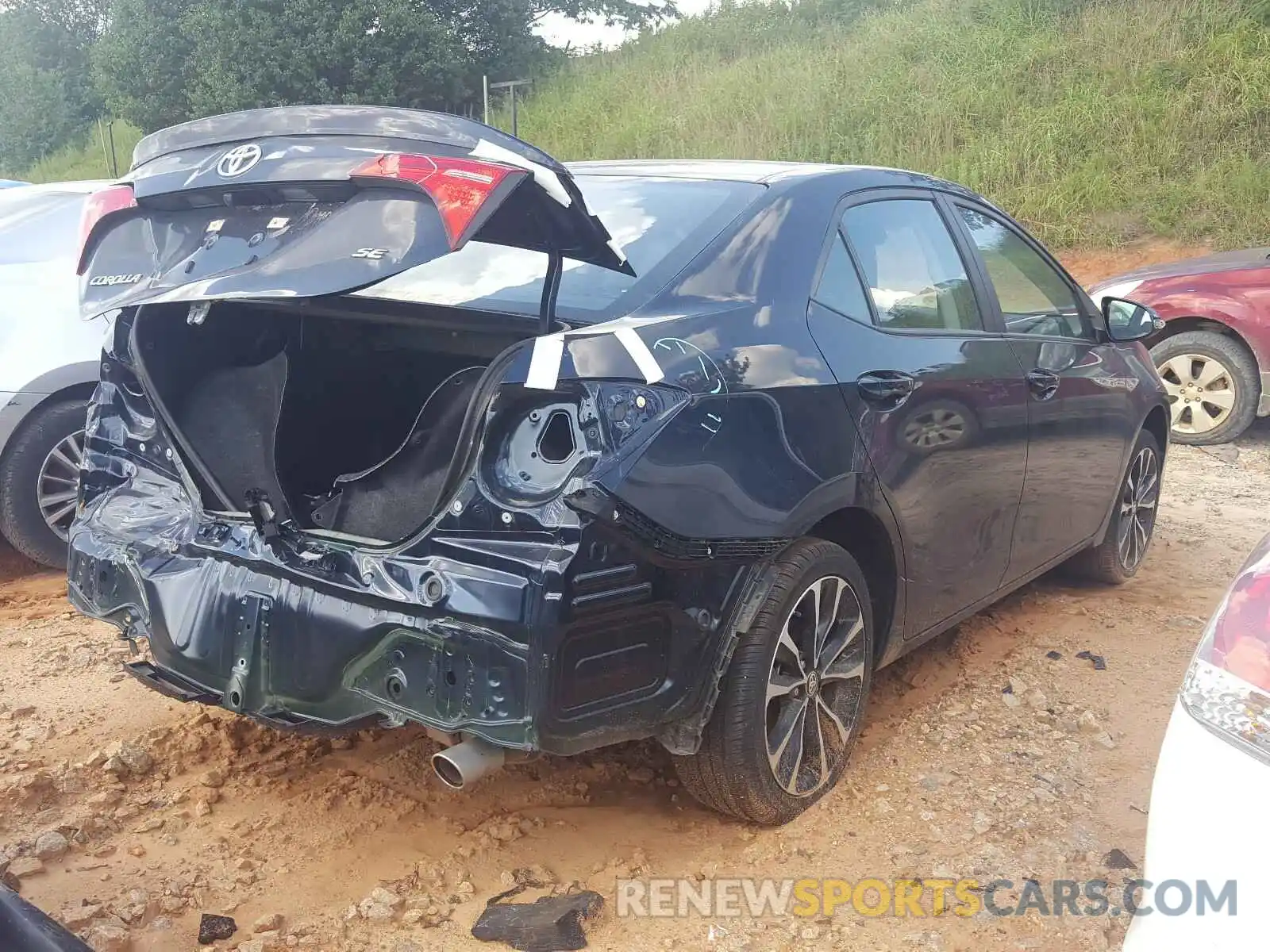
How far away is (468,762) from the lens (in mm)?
2393

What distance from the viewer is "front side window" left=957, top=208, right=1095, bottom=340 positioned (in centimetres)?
390

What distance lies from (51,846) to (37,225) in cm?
363

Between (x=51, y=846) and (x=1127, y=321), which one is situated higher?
(x=1127, y=321)

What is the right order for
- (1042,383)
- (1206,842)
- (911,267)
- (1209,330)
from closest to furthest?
(1206,842) → (911,267) → (1042,383) → (1209,330)

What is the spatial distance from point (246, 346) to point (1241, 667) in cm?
254

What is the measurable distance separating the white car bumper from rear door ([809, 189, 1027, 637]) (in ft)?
4.71

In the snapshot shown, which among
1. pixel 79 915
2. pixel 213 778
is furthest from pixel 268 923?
pixel 213 778

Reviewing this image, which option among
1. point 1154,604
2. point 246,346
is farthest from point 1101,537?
point 246,346

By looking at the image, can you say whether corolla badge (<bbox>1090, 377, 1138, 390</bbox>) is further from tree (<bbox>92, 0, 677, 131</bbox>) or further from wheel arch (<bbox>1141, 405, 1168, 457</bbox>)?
tree (<bbox>92, 0, 677, 131</bbox>)

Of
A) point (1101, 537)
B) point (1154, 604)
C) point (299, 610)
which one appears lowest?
point (1154, 604)

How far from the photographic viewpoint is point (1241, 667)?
5.18 ft

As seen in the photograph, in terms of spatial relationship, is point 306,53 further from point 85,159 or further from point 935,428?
point 935,428

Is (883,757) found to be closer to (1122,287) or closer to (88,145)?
(1122,287)

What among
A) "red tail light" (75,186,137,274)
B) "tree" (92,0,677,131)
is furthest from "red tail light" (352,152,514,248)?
"tree" (92,0,677,131)
